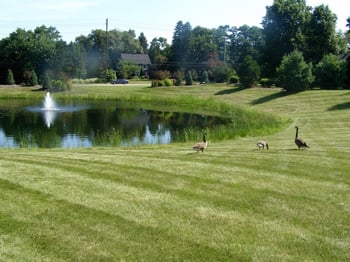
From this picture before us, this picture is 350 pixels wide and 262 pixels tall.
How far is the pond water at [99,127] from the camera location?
1052 inches

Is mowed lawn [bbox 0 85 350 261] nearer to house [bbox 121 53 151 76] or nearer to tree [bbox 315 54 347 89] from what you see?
tree [bbox 315 54 347 89]

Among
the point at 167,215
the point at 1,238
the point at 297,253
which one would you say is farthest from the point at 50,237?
the point at 297,253

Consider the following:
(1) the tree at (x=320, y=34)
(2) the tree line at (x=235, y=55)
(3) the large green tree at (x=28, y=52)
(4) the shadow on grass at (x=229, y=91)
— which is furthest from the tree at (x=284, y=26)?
(3) the large green tree at (x=28, y=52)

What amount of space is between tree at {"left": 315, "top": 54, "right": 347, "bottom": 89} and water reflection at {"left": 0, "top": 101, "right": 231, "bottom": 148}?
22.5m

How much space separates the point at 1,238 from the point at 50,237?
0.87m

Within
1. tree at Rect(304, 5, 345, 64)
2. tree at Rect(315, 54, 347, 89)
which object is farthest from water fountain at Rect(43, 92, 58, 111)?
tree at Rect(304, 5, 345, 64)

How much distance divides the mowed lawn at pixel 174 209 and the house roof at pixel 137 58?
371ft

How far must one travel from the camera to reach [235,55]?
10856cm

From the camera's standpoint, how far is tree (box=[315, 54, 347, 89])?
56.3 meters

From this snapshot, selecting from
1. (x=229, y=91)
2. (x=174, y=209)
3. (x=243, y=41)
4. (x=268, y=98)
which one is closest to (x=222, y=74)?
(x=229, y=91)

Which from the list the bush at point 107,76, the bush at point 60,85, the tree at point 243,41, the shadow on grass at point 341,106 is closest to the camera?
the shadow on grass at point 341,106

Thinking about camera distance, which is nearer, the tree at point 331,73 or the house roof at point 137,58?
the tree at point 331,73

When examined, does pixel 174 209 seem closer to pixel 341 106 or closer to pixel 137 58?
pixel 341 106

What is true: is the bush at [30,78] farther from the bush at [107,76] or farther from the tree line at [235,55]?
the bush at [107,76]
